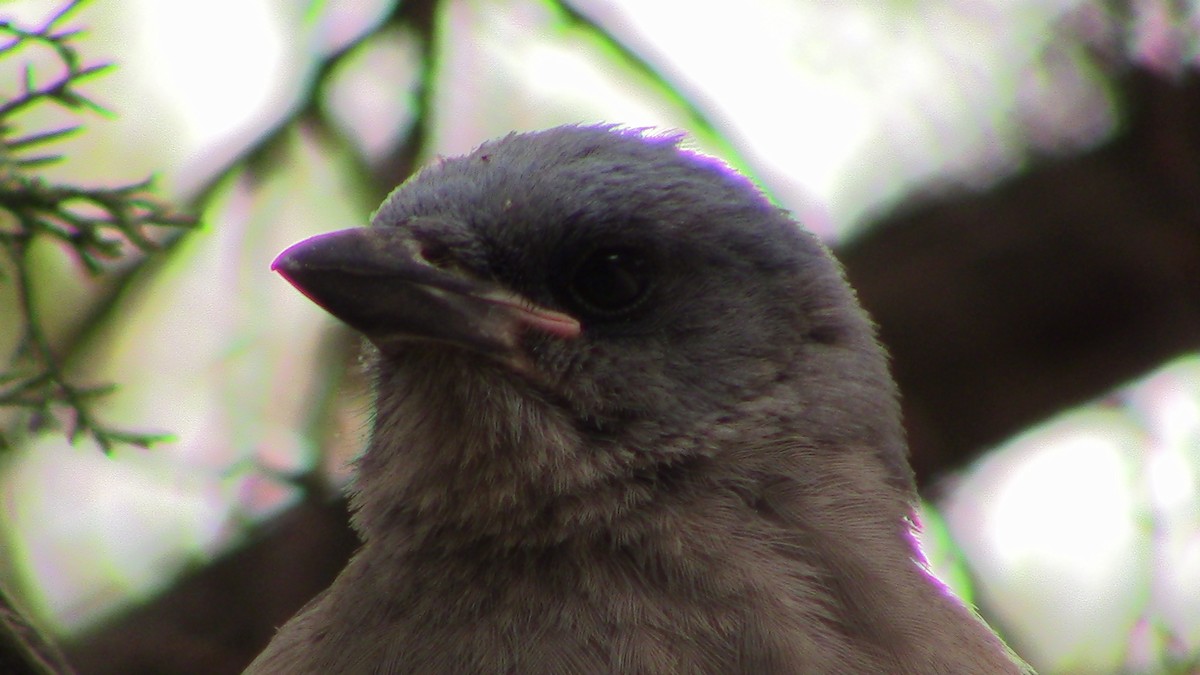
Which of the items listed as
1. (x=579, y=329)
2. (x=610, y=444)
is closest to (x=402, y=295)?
(x=579, y=329)

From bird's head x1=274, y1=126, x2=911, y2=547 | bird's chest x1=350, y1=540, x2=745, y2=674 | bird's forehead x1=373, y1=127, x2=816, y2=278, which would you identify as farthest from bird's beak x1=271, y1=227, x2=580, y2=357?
bird's chest x1=350, y1=540, x2=745, y2=674

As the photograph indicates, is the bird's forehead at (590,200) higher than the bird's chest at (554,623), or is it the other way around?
the bird's forehead at (590,200)

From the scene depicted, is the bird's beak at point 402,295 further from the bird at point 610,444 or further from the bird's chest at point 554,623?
the bird's chest at point 554,623

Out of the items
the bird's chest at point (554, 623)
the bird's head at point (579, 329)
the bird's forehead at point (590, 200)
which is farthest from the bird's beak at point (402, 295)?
the bird's chest at point (554, 623)

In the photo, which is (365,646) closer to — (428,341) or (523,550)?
(523,550)

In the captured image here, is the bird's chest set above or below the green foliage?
below

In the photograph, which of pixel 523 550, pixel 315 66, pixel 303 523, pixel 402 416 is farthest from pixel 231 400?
pixel 523 550

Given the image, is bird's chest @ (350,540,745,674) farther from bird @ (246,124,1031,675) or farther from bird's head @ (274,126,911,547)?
bird's head @ (274,126,911,547)
